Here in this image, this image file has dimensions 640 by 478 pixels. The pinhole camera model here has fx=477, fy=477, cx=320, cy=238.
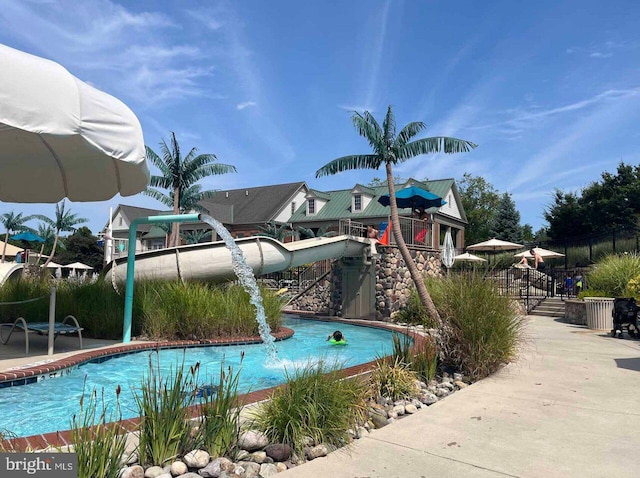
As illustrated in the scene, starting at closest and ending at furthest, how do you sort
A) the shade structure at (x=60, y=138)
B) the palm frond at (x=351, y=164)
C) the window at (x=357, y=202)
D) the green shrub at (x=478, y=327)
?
the shade structure at (x=60, y=138) < the green shrub at (x=478, y=327) < the palm frond at (x=351, y=164) < the window at (x=357, y=202)

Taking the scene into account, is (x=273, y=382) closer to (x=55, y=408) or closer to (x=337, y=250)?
(x=55, y=408)

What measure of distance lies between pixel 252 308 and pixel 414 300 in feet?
20.3

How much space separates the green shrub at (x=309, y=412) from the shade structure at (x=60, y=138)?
14.7 feet

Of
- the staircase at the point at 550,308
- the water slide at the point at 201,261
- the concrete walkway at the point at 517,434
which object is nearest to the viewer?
the concrete walkway at the point at 517,434

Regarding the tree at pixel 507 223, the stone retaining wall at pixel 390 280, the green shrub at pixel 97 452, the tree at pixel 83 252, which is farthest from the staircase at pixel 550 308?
the tree at pixel 83 252

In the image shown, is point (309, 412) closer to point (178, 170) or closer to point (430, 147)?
point (430, 147)

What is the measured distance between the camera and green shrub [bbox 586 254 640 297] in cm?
1485

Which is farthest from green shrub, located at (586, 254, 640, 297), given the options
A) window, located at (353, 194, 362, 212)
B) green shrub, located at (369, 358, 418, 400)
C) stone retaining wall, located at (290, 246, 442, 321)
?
window, located at (353, 194, 362, 212)

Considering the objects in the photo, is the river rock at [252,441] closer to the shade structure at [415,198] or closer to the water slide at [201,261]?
the water slide at [201,261]

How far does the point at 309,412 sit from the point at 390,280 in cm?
1262

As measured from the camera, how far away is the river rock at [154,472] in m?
3.13

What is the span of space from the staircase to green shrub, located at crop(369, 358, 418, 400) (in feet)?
46.4

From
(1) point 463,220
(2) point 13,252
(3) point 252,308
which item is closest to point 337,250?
(3) point 252,308

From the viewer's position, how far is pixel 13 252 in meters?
26.6
